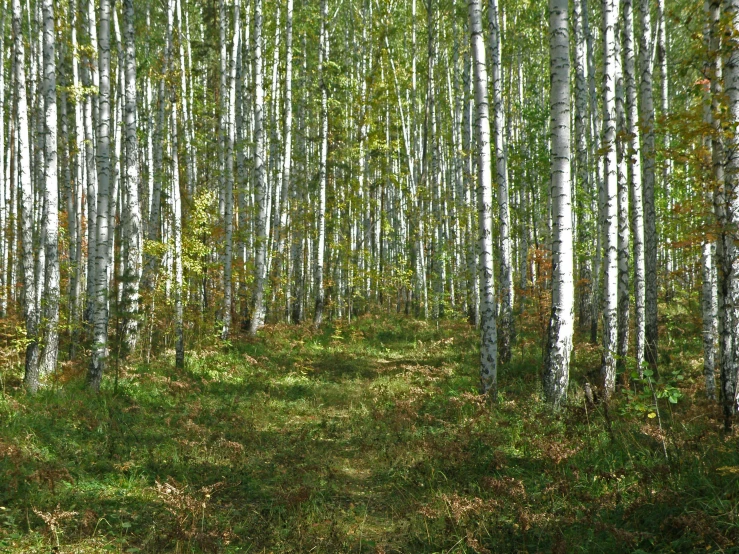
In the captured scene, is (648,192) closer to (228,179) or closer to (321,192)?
(321,192)

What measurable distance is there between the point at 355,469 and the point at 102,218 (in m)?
5.77

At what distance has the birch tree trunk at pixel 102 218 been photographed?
8.55 meters

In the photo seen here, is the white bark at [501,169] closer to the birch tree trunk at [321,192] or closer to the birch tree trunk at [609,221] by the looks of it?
the birch tree trunk at [609,221]

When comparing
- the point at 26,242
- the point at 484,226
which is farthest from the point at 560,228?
the point at 26,242

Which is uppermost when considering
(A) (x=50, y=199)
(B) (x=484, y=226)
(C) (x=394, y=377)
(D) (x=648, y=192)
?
(D) (x=648, y=192)

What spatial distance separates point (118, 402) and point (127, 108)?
5486mm

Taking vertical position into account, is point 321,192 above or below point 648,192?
above

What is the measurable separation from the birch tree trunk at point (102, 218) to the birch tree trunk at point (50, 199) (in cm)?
73

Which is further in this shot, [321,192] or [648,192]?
[321,192]

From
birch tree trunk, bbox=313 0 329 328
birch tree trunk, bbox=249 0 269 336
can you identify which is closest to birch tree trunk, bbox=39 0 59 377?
birch tree trunk, bbox=249 0 269 336

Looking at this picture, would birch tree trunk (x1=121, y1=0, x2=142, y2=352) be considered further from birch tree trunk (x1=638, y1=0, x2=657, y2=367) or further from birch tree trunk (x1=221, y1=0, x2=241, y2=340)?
birch tree trunk (x1=638, y1=0, x2=657, y2=367)

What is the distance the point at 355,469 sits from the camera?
20.3 feet

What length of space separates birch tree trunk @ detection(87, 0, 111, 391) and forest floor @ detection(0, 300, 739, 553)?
1.79 feet

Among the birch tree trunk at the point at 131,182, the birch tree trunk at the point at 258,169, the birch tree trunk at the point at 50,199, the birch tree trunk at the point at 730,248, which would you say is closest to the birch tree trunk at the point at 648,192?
the birch tree trunk at the point at 730,248
